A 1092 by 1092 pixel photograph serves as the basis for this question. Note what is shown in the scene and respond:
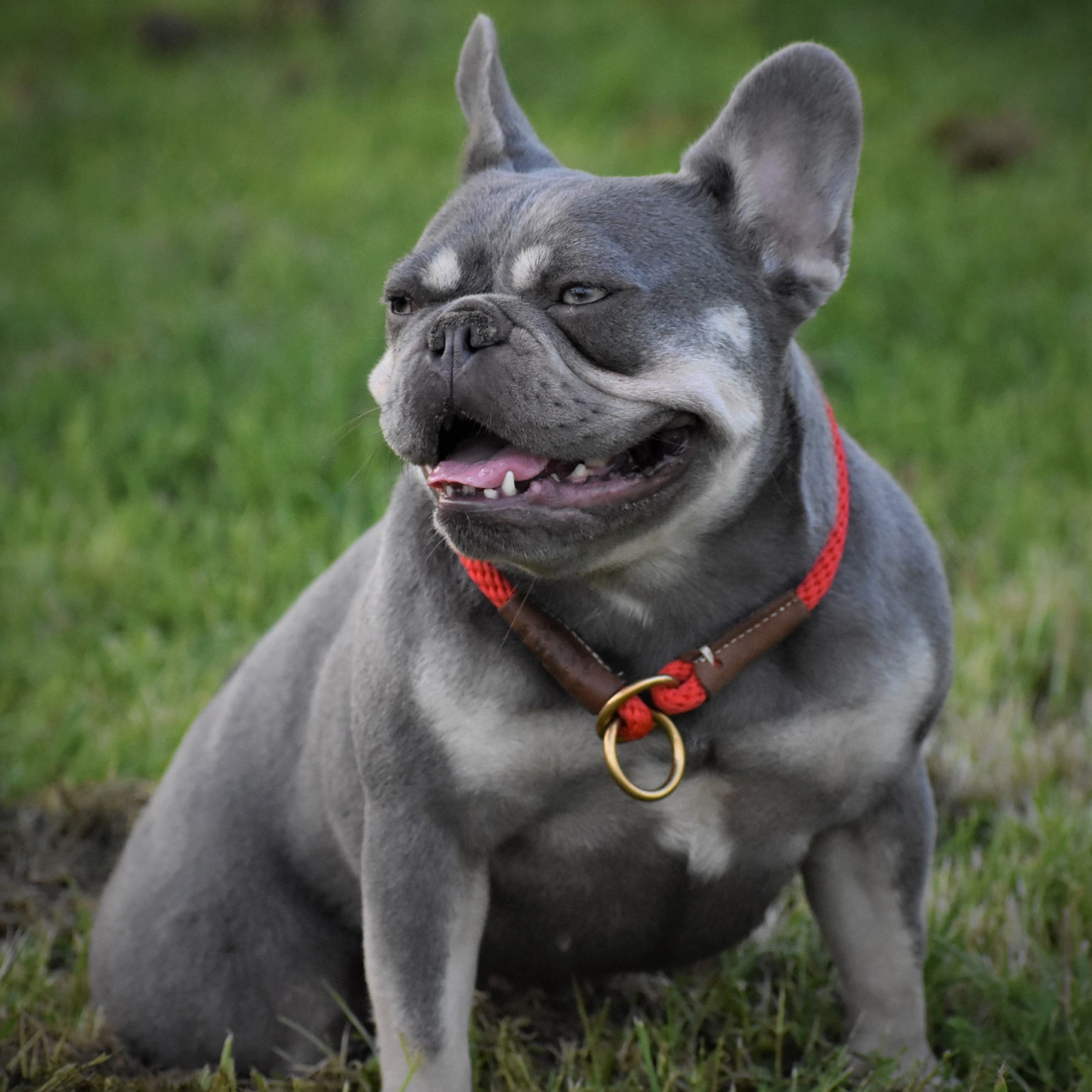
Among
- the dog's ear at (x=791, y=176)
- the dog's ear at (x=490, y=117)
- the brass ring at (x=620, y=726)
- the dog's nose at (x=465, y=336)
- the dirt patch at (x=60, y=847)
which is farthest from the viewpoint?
the dirt patch at (x=60, y=847)

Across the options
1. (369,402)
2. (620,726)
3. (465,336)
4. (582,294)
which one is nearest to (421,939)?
(620,726)

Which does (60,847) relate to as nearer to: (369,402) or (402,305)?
(402,305)

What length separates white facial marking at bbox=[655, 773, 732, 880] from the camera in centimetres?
256

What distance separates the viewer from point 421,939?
2.50 meters

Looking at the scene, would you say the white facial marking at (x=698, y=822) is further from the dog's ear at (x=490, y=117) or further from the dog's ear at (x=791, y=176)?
the dog's ear at (x=490, y=117)

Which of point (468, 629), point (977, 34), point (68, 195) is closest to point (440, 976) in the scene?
point (468, 629)

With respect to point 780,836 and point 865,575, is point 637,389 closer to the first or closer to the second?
point 865,575

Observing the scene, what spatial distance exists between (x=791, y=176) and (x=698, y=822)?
122 cm

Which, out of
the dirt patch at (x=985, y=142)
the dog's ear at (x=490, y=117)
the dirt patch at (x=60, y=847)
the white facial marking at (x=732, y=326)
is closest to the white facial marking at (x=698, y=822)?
the white facial marking at (x=732, y=326)

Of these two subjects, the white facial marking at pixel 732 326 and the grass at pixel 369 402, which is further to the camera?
the grass at pixel 369 402

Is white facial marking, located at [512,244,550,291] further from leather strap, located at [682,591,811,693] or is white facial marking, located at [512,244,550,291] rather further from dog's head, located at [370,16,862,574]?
leather strap, located at [682,591,811,693]

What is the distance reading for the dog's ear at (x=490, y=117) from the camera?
9.59 ft

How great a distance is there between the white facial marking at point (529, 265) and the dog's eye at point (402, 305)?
0.86ft

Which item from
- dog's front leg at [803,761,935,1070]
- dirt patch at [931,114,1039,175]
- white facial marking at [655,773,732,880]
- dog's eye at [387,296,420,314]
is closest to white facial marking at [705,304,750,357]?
dog's eye at [387,296,420,314]
